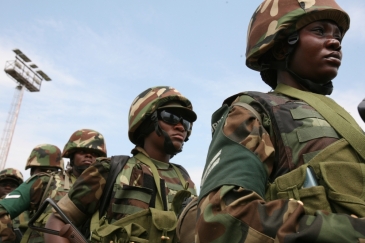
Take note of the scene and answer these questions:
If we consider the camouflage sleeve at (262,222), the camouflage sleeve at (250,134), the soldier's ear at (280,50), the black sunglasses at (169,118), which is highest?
the soldier's ear at (280,50)

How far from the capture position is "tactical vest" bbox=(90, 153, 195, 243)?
13.1 ft

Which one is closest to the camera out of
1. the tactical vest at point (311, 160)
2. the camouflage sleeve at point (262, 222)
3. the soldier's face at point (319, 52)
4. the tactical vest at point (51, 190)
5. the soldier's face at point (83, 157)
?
the camouflage sleeve at point (262, 222)

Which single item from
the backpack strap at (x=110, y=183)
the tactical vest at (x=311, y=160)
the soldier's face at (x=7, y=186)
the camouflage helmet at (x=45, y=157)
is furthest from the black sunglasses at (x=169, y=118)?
the soldier's face at (x=7, y=186)

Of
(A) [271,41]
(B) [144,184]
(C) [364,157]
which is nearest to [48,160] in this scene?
(B) [144,184]

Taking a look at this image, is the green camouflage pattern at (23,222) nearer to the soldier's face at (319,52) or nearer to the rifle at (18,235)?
the rifle at (18,235)

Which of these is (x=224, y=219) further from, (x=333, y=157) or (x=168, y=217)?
(x=168, y=217)

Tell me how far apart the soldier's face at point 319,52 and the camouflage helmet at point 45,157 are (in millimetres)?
7452

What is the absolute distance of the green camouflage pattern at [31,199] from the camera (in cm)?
627

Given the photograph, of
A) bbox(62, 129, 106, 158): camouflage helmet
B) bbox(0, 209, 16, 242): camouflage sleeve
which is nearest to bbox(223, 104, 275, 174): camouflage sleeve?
bbox(0, 209, 16, 242): camouflage sleeve

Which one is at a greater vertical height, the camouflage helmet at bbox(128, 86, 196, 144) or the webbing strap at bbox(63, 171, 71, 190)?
the camouflage helmet at bbox(128, 86, 196, 144)

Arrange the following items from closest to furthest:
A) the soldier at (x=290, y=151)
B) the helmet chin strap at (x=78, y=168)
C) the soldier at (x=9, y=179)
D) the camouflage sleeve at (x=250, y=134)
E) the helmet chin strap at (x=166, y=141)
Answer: the soldier at (x=290, y=151), the camouflage sleeve at (x=250, y=134), the helmet chin strap at (x=166, y=141), the helmet chin strap at (x=78, y=168), the soldier at (x=9, y=179)

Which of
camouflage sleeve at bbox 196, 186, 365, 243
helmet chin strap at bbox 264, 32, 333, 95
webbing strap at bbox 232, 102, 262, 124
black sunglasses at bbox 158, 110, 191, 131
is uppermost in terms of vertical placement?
helmet chin strap at bbox 264, 32, 333, 95

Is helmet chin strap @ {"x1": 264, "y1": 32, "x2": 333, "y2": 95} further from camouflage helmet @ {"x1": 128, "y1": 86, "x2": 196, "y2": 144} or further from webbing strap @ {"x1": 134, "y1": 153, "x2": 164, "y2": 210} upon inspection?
camouflage helmet @ {"x1": 128, "y1": 86, "x2": 196, "y2": 144}

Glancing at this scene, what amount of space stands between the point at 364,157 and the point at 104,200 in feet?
8.68
